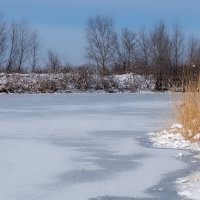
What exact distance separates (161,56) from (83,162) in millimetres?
26404

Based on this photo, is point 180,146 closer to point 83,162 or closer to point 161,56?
point 83,162

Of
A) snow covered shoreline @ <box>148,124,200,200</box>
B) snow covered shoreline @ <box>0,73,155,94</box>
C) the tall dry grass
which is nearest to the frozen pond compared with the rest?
snow covered shoreline @ <box>148,124,200,200</box>

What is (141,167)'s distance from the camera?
6449 millimetres

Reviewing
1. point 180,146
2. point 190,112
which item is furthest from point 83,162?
point 190,112

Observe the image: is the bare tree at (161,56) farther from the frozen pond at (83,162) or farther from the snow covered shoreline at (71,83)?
the frozen pond at (83,162)

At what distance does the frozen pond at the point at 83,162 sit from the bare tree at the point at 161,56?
19125 mm

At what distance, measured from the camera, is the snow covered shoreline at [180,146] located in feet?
16.7

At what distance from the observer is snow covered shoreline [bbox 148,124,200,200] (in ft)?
16.7

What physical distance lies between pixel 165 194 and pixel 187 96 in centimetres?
398

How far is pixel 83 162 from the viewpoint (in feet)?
22.2

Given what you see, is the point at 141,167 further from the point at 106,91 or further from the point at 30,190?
the point at 106,91

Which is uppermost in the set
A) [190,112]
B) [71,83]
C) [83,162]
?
[71,83]

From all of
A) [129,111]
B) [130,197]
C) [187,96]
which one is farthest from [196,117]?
[129,111]

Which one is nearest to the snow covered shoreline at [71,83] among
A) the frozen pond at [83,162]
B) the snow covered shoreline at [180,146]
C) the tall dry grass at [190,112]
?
the frozen pond at [83,162]
